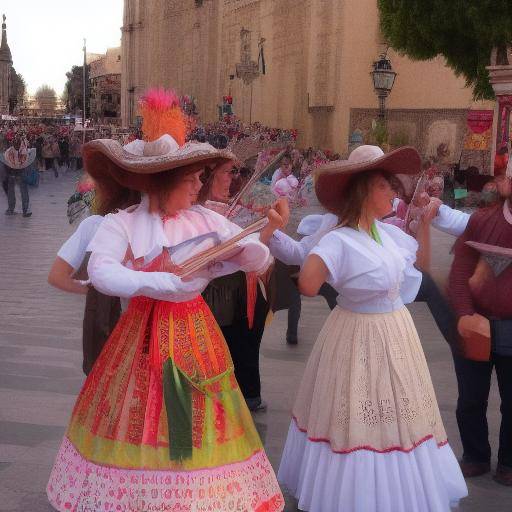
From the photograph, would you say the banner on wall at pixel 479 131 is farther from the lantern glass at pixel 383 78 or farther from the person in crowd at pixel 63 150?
the person in crowd at pixel 63 150

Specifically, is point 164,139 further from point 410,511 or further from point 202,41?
point 202,41

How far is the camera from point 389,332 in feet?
10.9

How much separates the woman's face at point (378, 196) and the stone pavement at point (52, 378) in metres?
1.04

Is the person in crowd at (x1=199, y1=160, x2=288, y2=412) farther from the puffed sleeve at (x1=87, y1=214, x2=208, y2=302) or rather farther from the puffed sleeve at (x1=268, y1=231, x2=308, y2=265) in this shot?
the puffed sleeve at (x1=87, y1=214, x2=208, y2=302)

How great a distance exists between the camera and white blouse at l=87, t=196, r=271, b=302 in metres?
2.80

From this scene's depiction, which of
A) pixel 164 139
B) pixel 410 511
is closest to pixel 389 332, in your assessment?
pixel 410 511

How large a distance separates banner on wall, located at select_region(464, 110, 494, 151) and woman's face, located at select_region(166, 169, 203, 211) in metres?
20.6

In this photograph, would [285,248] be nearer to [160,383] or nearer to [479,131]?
[160,383]

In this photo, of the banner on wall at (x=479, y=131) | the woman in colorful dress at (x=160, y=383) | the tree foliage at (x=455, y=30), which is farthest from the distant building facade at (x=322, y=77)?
the woman in colorful dress at (x=160, y=383)

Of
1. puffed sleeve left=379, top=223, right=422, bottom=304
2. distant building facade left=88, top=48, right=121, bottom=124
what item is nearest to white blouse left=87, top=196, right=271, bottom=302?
puffed sleeve left=379, top=223, right=422, bottom=304

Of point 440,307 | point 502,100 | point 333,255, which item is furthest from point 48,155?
point 333,255

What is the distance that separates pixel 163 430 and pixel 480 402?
1.81 m

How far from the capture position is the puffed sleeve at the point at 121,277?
110 inches

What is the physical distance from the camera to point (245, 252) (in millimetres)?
3100
